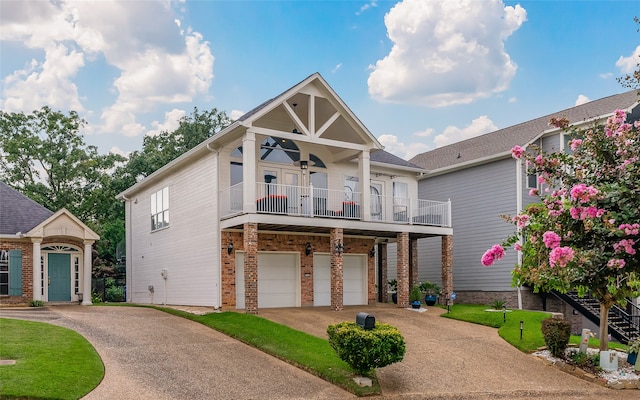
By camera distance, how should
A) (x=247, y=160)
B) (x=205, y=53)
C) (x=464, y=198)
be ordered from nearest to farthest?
(x=247, y=160), (x=205, y=53), (x=464, y=198)

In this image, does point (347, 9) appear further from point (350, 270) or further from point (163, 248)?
point (163, 248)

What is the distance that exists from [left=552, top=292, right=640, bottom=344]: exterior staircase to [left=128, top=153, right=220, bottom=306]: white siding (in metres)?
12.3

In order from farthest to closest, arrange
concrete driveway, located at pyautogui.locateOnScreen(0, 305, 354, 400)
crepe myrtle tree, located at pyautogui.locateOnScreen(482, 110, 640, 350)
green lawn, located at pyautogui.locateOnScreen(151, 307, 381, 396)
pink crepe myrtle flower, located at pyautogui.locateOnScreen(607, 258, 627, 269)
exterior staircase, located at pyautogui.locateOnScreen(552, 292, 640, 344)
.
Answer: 1. exterior staircase, located at pyautogui.locateOnScreen(552, 292, 640, 344)
2. green lawn, located at pyautogui.locateOnScreen(151, 307, 381, 396)
3. concrete driveway, located at pyautogui.locateOnScreen(0, 305, 354, 400)
4. crepe myrtle tree, located at pyautogui.locateOnScreen(482, 110, 640, 350)
5. pink crepe myrtle flower, located at pyautogui.locateOnScreen(607, 258, 627, 269)

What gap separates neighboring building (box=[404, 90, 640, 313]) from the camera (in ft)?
72.3

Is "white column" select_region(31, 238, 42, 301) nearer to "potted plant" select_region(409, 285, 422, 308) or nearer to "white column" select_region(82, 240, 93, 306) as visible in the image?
"white column" select_region(82, 240, 93, 306)

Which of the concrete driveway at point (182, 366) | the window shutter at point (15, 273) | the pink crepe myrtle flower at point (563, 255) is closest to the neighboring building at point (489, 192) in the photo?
the concrete driveway at point (182, 366)

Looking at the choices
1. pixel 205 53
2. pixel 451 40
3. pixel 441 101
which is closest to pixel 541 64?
pixel 451 40

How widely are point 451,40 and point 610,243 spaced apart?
15700 mm

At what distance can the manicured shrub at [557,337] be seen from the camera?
13.4 m

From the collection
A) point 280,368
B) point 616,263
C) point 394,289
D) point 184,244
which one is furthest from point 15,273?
point 616,263

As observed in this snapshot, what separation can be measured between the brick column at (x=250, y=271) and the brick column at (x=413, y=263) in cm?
743

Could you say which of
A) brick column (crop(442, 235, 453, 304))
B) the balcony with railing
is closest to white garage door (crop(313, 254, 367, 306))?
the balcony with railing

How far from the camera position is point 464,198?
2453 cm

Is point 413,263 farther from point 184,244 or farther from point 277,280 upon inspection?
point 184,244
